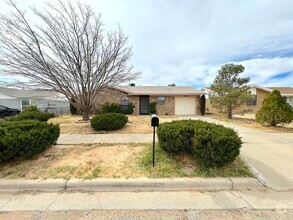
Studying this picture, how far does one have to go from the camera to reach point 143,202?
3223 millimetres

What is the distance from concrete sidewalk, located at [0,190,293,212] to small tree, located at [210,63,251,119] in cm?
1411

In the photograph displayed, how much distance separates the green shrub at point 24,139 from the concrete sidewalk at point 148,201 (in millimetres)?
1039

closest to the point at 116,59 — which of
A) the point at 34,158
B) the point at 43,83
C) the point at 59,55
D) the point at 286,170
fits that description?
the point at 59,55

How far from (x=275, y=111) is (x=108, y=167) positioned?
33.6 feet

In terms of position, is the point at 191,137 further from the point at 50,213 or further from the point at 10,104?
the point at 10,104

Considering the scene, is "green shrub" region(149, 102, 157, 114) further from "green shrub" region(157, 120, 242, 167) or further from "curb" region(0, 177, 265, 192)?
"curb" region(0, 177, 265, 192)

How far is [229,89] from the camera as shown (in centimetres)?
1673

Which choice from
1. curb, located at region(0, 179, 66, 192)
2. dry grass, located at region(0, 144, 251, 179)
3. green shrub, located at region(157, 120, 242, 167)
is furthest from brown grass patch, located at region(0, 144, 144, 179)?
green shrub, located at region(157, 120, 242, 167)

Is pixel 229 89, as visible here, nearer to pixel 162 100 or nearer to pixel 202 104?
pixel 202 104

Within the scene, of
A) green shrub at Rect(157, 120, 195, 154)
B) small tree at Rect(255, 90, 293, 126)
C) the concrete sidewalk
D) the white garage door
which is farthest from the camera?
the white garage door

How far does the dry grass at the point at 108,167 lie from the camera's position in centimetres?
408

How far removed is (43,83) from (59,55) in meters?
1.87

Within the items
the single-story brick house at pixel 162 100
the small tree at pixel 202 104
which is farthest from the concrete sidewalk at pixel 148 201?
the small tree at pixel 202 104

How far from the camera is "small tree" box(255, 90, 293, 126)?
10555 mm
